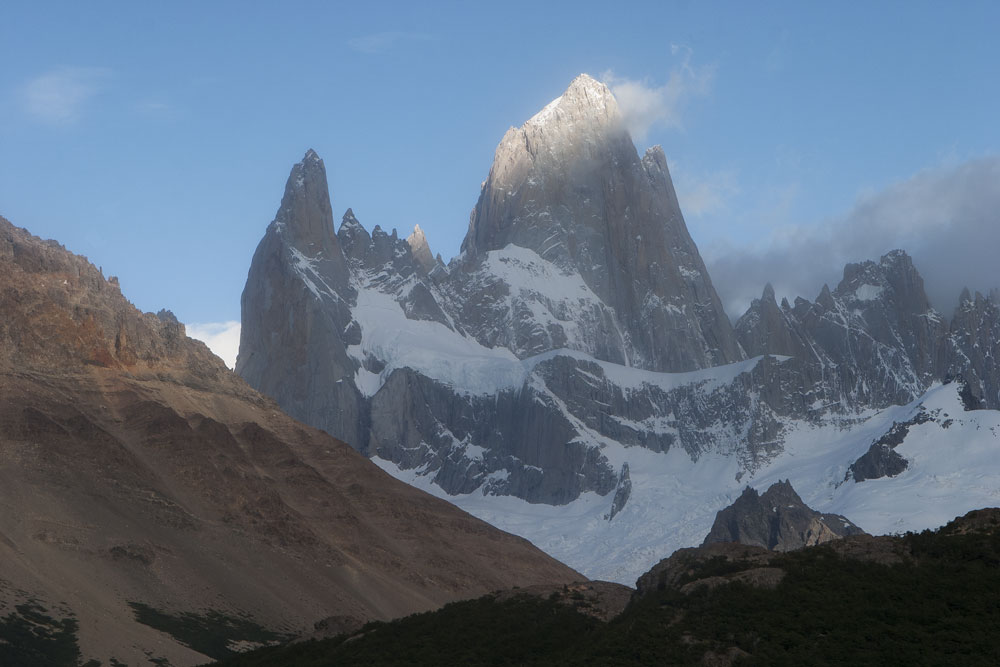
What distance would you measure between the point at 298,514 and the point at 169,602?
118ft

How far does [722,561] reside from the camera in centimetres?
5931

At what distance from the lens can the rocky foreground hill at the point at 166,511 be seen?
106 metres

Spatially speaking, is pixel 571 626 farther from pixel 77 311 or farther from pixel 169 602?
pixel 77 311

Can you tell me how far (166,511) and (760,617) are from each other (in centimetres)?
8741

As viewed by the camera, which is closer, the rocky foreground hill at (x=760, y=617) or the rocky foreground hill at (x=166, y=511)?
the rocky foreground hill at (x=760, y=617)

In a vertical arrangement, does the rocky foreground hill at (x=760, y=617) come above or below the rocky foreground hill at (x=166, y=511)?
below

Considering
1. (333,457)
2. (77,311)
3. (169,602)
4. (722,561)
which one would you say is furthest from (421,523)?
(722,561)

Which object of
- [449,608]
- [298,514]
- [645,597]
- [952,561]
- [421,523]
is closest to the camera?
[952,561]

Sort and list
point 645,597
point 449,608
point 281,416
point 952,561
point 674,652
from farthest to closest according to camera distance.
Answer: point 281,416 → point 449,608 → point 645,597 → point 952,561 → point 674,652

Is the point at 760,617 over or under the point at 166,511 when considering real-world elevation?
under

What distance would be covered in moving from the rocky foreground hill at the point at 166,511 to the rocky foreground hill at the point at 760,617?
40869 millimetres

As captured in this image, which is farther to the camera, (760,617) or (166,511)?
(166,511)

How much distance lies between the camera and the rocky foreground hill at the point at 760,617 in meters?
49.3

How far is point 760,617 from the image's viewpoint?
5231cm
